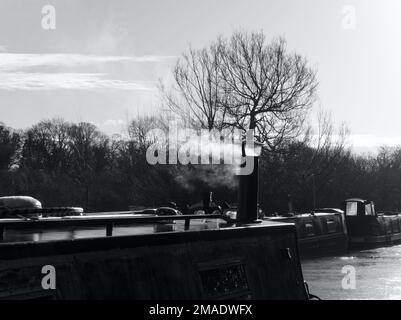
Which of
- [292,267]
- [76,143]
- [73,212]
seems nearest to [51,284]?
[292,267]

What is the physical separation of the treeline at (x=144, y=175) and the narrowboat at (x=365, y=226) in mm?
2954

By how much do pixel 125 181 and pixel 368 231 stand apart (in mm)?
22250

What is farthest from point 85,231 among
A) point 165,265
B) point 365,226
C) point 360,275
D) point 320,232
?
point 365,226

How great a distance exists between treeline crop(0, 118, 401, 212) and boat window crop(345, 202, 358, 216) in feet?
7.75

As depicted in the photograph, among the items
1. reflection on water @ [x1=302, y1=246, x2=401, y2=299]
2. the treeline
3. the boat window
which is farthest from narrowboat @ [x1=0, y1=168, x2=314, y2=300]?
the boat window

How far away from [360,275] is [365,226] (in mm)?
13590

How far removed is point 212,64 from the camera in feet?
121

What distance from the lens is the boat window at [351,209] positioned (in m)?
37.0

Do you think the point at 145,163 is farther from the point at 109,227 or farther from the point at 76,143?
the point at 109,227

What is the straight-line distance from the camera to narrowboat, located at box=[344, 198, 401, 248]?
35562 mm

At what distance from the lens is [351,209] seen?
37312mm

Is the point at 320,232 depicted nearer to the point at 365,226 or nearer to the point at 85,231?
the point at 365,226

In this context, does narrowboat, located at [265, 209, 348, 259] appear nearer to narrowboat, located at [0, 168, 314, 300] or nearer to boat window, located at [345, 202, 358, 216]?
boat window, located at [345, 202, 358, 216]

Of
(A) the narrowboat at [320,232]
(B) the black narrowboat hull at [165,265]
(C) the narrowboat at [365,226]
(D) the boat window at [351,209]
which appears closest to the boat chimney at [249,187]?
(B) the black narrowboat hull at [165,265]
